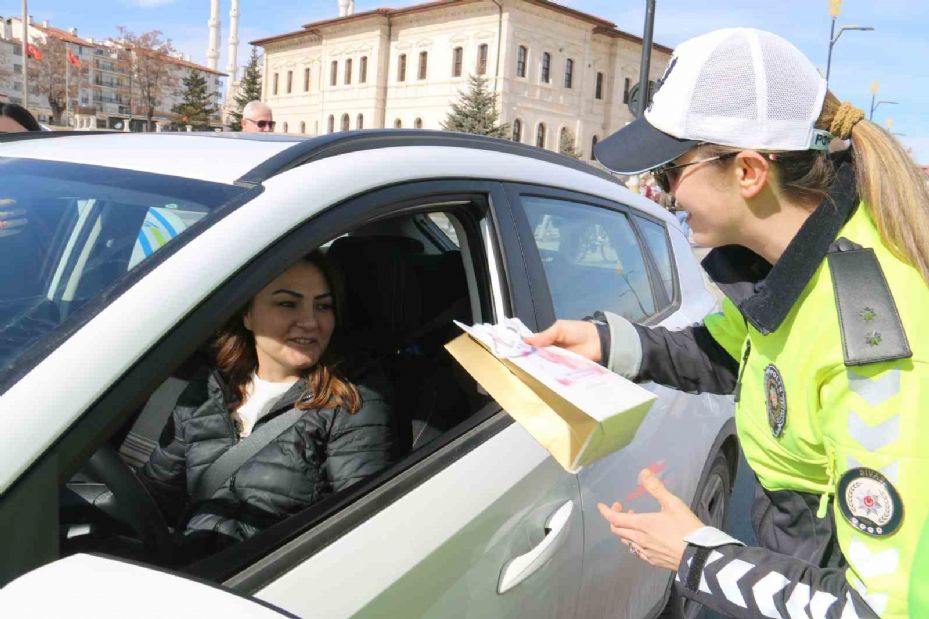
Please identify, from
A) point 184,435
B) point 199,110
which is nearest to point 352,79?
point 199,110

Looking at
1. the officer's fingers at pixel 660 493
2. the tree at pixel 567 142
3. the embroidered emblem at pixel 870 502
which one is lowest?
the officer's fingers at pixel 660 493

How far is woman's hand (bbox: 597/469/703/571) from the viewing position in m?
1.41

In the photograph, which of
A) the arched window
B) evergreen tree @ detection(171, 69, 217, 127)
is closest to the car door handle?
the arched window

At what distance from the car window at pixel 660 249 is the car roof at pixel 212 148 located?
1.18 meters

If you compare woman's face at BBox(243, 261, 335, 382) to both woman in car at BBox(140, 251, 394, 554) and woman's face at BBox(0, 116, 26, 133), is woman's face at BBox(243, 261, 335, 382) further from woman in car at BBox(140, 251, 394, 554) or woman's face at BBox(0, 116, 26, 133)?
woman's face at BBox(0, 116, 26, 133)

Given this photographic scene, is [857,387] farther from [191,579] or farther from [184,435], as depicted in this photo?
[184,435]

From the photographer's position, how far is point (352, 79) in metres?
59.4

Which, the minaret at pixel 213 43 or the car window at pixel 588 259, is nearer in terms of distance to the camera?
the car window at pixel 588 259

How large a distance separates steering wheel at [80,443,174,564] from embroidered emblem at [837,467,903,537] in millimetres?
1146

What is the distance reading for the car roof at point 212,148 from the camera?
1.50 m

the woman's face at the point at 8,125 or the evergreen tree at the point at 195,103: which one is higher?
the evergreen tree at the point at 195,103

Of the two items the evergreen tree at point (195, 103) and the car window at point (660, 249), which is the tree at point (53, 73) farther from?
the car window at point (660, 249)

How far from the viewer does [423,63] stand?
54.8 m

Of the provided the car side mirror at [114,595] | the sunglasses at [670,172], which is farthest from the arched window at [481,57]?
the car side mirror at [114,595]
